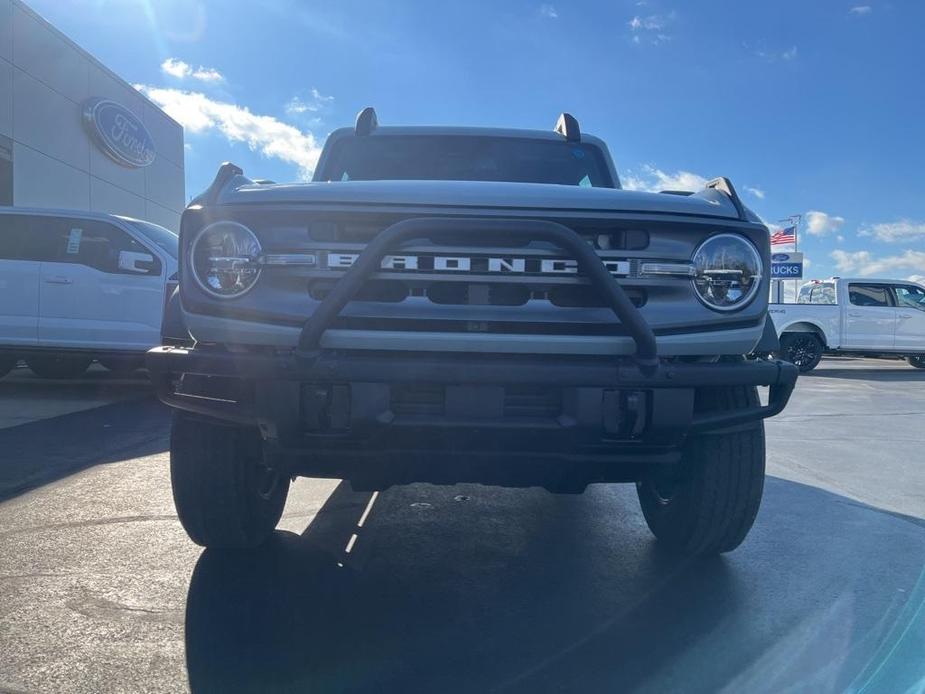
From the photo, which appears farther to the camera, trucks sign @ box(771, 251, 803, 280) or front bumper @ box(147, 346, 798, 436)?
trucks sign @ box(771, 251, 803, 280)

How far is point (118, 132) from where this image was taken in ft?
59.5

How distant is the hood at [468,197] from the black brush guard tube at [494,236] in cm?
17

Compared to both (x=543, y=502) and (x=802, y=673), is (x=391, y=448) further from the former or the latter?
(x=543, y=502)

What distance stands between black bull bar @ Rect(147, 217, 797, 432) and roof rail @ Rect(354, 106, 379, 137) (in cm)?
219

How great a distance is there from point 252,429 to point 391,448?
1.72ft

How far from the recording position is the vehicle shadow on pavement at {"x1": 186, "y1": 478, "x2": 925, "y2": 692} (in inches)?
87.1

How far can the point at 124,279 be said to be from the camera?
7.99m

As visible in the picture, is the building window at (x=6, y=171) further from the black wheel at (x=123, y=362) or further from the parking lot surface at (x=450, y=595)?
the parking lot surface at (x=450, y=595)

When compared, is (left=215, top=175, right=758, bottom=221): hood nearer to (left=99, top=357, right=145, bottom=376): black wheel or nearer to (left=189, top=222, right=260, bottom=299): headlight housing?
(left=189, top=222, right=260, bottom=299): headlight housing

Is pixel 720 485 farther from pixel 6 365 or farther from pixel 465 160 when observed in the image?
pixel 6 365

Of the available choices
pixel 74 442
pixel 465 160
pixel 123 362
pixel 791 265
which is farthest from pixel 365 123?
pixel 791 265

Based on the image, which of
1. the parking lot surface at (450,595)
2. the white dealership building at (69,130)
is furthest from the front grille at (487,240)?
the white dealership building at (69,130)

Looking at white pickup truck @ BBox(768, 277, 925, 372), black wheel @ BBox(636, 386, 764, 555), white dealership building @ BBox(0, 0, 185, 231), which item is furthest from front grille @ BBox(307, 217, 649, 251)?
white dealership building @ BBox(0, 0, 185, 231)

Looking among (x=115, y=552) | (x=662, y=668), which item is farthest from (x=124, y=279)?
(x=662, y=668)
